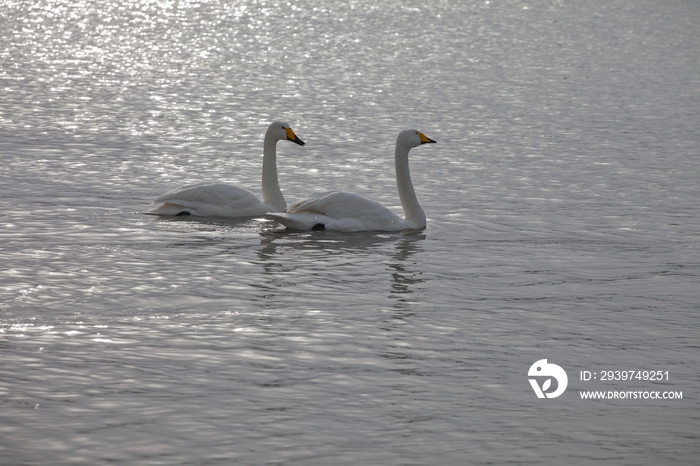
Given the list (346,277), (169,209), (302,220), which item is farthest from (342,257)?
(169,209)

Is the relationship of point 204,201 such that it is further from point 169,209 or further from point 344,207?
point 344,207

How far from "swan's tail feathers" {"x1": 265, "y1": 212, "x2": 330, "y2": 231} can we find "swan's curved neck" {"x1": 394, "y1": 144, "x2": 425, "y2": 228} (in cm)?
106

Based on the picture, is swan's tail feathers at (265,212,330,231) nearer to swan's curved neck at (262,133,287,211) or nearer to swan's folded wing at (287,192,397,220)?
swan's folded wing at (287,192,397,220)

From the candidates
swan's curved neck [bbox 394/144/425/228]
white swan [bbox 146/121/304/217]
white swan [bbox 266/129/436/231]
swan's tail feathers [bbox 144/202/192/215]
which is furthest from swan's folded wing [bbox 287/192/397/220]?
swan's tail feathers [bbox 144/202/192/215]

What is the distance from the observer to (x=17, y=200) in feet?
45.3

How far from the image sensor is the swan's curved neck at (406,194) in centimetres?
1324

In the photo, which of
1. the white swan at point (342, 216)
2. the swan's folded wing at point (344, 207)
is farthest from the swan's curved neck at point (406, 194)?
the swan's folded wing at point (344, 207)

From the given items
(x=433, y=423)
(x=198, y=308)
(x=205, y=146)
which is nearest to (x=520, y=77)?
(x=205, y=146)

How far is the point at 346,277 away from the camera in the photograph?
1087cm

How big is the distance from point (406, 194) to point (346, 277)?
2817 millimetres

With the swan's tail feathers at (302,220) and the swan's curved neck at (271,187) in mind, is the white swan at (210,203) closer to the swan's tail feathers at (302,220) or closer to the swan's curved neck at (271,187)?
the swan's curved neck at (271,187)

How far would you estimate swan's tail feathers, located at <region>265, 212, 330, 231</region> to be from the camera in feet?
42.3

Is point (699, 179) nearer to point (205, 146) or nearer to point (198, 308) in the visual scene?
point (205, 146)

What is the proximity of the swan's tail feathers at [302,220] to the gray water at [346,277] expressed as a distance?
163 mm
